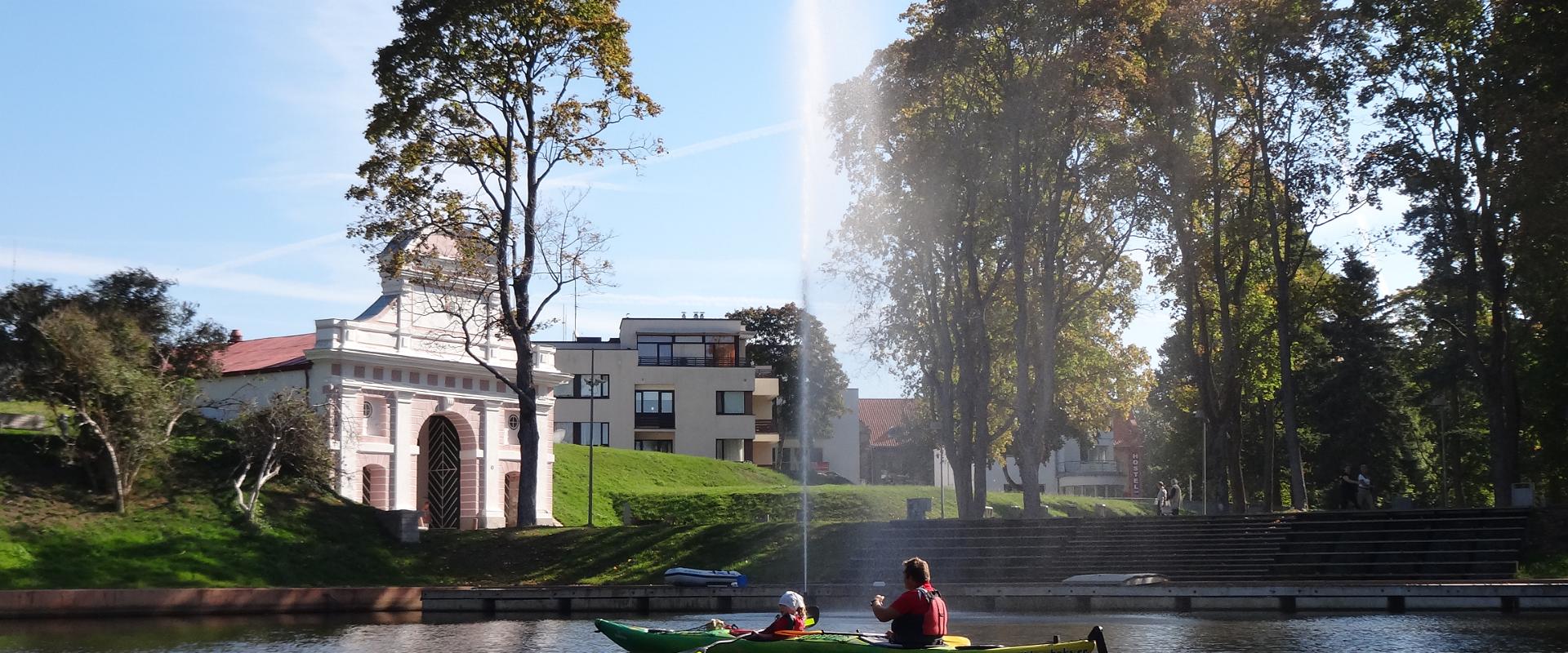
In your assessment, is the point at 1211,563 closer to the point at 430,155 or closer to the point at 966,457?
the point at 966,457

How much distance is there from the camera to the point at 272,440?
46.7 metres

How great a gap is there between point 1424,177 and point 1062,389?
24.6 meters

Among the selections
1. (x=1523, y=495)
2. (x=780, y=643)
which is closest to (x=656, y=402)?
(x=1523, y=495)

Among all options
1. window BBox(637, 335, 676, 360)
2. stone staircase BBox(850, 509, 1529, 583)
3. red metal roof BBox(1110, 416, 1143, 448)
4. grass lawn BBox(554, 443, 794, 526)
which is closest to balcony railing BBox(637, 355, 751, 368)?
window BBox(637, 335, 676, 360)

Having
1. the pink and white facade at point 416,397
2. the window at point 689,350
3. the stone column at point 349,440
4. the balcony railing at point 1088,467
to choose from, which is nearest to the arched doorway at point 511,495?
the pink and white facade at point 416,397

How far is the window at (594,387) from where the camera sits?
9461 centimetres

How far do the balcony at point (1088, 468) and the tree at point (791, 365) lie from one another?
26.9m

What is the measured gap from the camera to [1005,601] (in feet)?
122

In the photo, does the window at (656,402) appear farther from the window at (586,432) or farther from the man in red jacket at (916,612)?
the man in red jacket at (916,612)

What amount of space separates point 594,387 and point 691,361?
24.6ft

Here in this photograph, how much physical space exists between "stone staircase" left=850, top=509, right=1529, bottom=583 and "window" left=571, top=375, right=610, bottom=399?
48761 mm

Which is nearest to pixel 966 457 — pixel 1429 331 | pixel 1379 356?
pixel 1429 331

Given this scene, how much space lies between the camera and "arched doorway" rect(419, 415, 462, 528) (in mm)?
57594

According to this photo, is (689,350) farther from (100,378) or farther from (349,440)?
(100,378)
